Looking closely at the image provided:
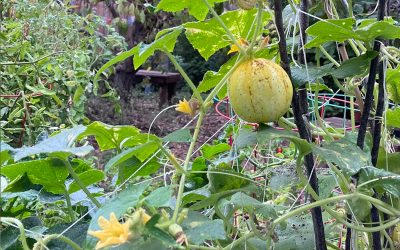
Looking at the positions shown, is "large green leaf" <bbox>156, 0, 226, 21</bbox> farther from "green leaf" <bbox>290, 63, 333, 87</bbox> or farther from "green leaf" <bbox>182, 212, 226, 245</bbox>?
"green leaf" <bbox>182, 212, 226, 245</bbox>

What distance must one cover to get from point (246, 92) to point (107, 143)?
16 cm

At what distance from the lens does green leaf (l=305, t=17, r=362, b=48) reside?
596 mm

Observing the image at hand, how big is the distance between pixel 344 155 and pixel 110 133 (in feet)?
0.73

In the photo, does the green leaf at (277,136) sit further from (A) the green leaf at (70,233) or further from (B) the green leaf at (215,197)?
(A) the green leaf at (70,233)

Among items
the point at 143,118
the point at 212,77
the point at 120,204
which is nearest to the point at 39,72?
the point at 212,77

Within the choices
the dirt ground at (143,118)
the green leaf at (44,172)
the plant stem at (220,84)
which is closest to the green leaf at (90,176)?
the green leaf at (44,172)

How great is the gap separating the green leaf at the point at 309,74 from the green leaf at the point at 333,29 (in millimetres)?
42

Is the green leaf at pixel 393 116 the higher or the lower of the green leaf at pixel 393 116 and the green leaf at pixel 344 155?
the lower

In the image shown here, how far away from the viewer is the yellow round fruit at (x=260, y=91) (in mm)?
572

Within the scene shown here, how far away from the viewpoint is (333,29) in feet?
1.98

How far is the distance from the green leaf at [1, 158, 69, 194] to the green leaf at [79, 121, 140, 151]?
0.04 meters

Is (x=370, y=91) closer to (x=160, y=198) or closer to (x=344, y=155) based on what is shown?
(x=344, y=155)

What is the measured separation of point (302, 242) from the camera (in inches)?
29.0

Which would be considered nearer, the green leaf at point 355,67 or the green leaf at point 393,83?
the green leaf at point 355,67
